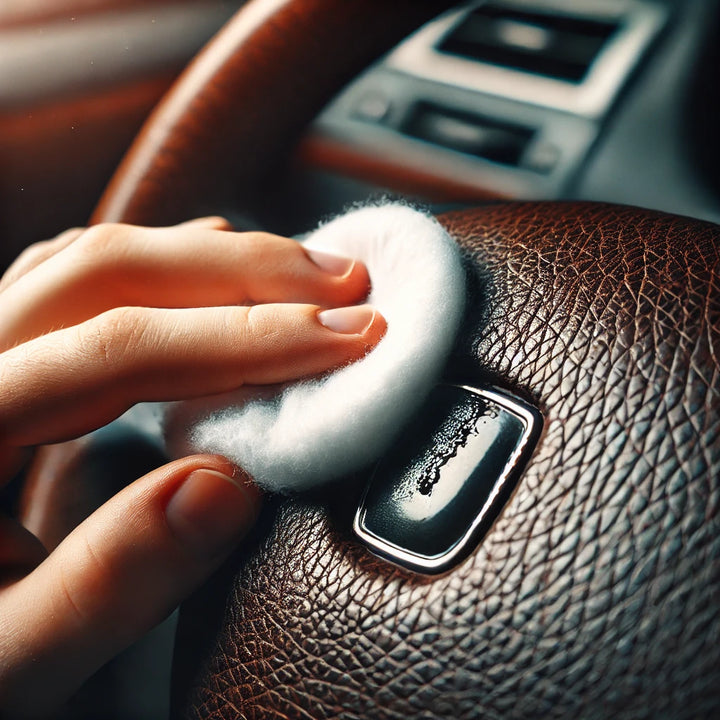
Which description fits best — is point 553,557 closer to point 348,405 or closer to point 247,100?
point 348,405

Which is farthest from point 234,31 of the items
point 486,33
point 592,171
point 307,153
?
point 592,171

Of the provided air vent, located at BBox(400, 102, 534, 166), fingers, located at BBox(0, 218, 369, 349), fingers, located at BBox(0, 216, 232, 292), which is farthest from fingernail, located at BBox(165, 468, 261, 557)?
air vent, located at BBox(400, 102, 534, 166)

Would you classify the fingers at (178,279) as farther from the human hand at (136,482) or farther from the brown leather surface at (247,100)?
the brown leather surface at (247,100)

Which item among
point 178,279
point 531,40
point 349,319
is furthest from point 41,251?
point 531,40

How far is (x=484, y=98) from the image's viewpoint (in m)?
0.60

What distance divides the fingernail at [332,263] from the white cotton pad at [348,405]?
0.03 metres

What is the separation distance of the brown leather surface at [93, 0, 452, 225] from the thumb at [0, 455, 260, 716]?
317 mm

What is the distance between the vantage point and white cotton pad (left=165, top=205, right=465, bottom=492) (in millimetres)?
339

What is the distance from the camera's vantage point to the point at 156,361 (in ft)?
1.16

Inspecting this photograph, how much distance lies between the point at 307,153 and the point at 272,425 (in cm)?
35

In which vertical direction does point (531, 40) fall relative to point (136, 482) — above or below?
above

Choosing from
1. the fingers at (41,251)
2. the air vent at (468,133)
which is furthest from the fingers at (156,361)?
the air vent at (468,133)

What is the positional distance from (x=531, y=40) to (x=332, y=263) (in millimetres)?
320

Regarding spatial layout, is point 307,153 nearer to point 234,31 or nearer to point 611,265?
point 234,31
